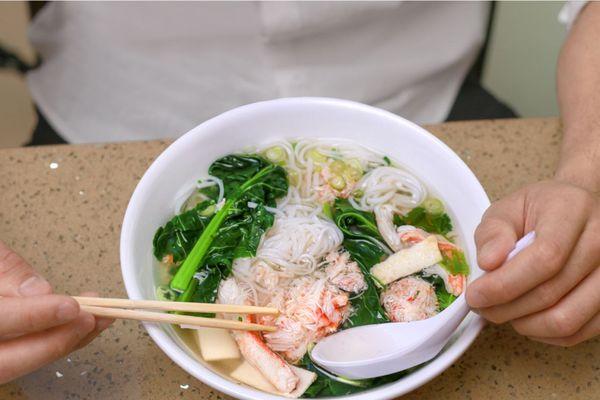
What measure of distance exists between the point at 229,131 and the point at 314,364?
0.49 metres

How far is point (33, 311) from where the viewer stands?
2.92ft

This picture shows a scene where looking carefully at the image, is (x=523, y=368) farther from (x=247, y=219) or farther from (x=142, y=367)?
(x=142, y=367)

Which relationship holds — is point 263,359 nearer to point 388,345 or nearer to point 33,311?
point 388,345

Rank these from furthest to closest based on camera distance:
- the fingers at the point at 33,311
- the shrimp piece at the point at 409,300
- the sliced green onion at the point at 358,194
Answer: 1. the sliced green onion at the point at 358,194
2. the shrimp piece at the point at 409,300
3. the fingers at the point at 33,311

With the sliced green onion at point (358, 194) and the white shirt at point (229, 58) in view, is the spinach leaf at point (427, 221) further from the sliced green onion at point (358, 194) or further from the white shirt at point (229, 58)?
the white shirt at point (229, 58)

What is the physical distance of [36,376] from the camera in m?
1.13

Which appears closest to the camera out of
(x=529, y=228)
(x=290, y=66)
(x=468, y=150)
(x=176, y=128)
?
(x=529, y=228)

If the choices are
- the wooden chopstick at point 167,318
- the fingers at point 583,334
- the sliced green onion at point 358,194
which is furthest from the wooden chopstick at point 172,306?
the fingers at point 583,334

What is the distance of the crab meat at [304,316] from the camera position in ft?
3.51

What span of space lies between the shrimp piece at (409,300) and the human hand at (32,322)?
18.2 inches

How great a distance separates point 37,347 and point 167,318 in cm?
19

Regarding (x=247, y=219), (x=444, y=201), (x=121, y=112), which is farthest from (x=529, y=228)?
(x=121, y=112)

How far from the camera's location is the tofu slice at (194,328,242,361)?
106cm

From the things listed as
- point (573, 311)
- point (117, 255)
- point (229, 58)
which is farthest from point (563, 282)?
point (229, 58)
